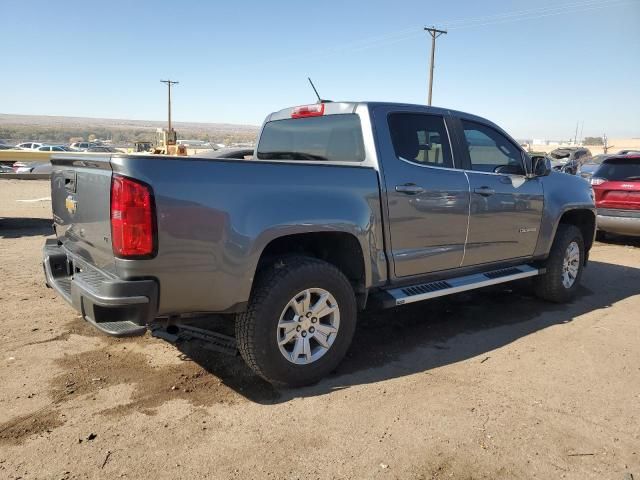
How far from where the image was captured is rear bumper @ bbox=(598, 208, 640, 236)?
8.94 meters

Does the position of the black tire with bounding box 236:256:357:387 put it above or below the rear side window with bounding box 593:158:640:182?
below

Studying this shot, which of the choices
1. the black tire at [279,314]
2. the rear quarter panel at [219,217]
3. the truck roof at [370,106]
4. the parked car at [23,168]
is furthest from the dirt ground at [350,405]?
the parked car at [23,168]

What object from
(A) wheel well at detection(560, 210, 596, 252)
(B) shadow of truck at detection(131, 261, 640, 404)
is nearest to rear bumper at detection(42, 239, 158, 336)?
(B) shadow of truck at detection(131, 261, 640, 404)

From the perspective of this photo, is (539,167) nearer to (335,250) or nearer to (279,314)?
(335,250)

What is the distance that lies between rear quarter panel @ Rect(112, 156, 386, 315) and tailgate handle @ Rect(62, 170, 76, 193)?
2.69 feet

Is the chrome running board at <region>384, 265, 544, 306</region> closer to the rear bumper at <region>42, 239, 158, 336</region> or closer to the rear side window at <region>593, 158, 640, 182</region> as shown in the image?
the rear bumper at <region>42, 239, 158, 336</region>

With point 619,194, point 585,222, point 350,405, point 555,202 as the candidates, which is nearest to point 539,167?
point 555,202

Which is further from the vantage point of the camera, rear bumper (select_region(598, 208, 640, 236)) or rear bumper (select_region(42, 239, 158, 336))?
Result: rear bumper (select_region(598, 208, 640, 236))

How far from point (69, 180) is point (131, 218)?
1087 millimetres

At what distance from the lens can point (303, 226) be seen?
3383 millimetres

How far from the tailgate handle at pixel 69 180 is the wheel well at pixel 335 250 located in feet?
4.50

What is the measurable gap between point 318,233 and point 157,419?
1604 mm

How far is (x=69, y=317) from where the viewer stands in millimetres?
4809

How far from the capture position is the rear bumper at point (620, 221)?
8938 millimetres
